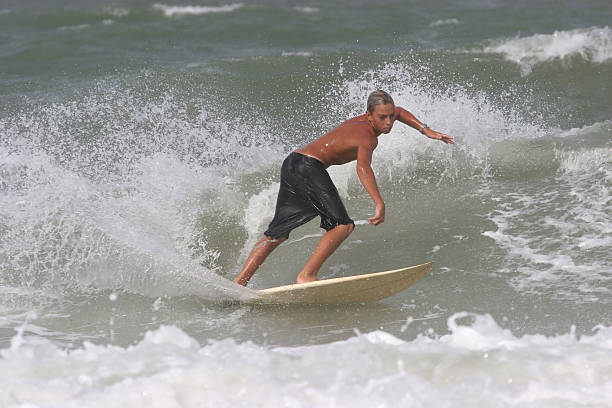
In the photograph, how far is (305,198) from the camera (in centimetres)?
534

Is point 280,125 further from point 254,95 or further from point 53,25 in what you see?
point 53,25

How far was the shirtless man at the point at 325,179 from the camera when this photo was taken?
5.09m

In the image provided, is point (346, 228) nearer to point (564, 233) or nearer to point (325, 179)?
point (325, 179)

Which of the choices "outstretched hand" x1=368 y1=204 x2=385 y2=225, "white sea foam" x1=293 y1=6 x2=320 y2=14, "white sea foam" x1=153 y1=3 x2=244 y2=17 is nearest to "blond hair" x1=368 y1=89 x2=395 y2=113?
"outstretched hand" x1=368 y1=204 x2=385 y2=225

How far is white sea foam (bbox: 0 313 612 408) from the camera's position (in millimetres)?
3648

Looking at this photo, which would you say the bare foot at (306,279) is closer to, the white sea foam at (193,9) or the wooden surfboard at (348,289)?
the wooden surfboard at (348,289)

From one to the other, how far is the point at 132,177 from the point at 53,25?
11.7 metres

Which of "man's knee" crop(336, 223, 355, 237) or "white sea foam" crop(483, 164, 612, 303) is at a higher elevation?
"man's knee" crop(336, 223, 355, 237)

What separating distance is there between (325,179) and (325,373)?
1.74 metres

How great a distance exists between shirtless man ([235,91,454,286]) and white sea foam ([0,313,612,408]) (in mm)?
1144

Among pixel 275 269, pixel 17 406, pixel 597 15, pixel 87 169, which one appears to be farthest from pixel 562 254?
pixel 597 15

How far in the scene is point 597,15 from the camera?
19.1 meters

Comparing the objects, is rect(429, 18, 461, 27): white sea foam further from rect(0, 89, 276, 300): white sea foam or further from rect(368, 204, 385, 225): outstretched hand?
rect(368, 204, 385, 225): outstretched hand

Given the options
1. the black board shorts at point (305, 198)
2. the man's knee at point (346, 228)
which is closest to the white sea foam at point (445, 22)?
the black board shorts at point (305, 198)
